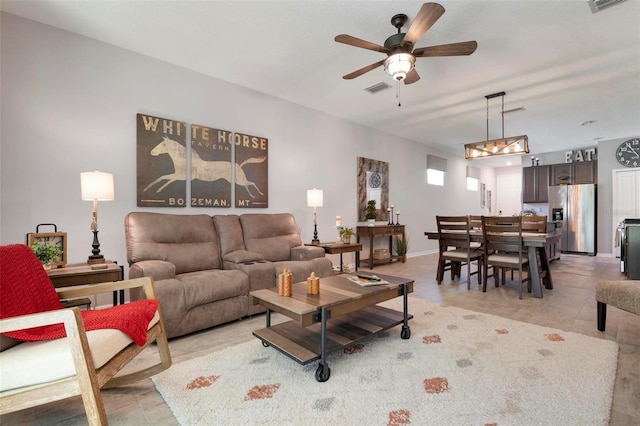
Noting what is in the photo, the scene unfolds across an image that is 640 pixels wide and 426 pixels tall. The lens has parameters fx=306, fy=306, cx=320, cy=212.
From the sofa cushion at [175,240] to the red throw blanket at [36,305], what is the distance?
1.10 metres

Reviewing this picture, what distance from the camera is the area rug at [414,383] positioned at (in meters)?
1.50

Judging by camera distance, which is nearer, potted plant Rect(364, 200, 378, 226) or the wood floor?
the wood floor

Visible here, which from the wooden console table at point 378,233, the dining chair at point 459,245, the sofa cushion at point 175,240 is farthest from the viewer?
the wooden console table at point 378,233

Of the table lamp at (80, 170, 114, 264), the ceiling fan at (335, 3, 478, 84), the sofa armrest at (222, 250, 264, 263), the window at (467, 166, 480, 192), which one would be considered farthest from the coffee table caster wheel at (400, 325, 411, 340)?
the window at (467, 166, 480, 192)

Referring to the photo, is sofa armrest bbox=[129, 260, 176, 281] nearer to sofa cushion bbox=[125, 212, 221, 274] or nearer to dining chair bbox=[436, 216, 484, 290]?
sofa cushion bbox=[125, 212, 221, 274]

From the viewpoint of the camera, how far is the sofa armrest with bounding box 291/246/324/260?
3.75 m

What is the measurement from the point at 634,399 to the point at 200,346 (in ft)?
8.84

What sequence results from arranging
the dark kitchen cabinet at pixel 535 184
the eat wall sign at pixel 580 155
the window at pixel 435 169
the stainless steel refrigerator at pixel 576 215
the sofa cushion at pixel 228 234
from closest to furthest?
Result: the sofa cushion at pixel 228 234
the stainless steel refrigerator at pixel 576 215
the eat wall sign at pixel 580 155
the window at pixel 435 169
the dark kitchen cabinet at pixel 535 184

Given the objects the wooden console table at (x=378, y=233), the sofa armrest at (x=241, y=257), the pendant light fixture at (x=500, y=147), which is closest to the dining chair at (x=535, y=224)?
the pendant light fixture at (x=500, y=147)

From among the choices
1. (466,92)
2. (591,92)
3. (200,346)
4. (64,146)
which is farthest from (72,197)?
(591,92)

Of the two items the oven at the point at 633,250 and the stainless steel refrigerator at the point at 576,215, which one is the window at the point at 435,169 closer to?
the stainless steel refrigerator at the point at 576,215

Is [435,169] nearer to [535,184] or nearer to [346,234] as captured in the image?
[535,184]

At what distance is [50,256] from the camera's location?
2.28 m

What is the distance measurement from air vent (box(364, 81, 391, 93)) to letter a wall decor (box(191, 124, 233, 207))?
78.5 inches
